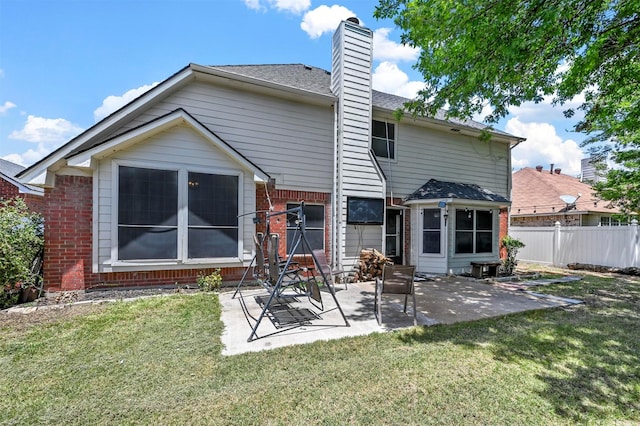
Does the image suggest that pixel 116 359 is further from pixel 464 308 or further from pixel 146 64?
pixel 146 64

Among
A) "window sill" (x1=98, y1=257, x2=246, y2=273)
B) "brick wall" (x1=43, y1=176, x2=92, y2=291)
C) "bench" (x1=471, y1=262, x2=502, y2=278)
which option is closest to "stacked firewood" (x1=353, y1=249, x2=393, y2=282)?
"bench" (x1=471, y1=262, x2=502, y2=278)

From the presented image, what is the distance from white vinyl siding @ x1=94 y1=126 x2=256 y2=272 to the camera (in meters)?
6.24

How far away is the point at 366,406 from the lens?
2.65m

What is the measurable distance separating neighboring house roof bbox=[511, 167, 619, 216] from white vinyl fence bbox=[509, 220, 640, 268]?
457cm

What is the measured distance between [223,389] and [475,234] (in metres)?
10.1

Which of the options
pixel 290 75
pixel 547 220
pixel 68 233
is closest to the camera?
pixel 68 233

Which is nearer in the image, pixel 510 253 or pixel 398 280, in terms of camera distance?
pixel 398 280

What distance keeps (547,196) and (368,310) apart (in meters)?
18.8

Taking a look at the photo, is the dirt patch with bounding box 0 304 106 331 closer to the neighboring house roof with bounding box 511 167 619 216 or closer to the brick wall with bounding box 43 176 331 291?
the brick wall with bounding box 43 176 331 291

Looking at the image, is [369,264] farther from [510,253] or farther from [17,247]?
[17,247]

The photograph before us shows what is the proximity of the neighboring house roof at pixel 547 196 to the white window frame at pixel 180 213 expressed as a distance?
1842cm

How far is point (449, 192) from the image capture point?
9.81 metres

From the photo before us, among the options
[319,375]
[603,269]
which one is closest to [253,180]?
[319,375]

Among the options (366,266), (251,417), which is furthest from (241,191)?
(251,417)
